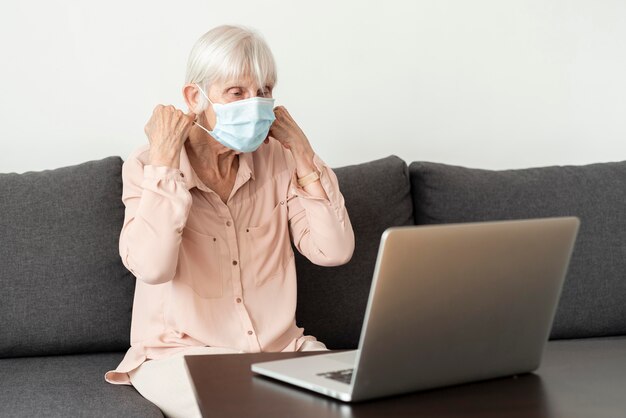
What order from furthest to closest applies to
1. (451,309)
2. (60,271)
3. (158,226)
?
1. (60,271)
2. (158,226)
3. (451,309)

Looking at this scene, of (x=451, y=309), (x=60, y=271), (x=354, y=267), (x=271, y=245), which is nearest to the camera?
(x=451, y=309)

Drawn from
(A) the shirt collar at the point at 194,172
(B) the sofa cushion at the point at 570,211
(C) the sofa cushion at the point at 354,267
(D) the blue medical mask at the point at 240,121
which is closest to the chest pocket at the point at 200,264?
(A) the shirt collar at the point at 194,172

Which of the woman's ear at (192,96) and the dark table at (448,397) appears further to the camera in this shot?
the woman's ear at (192,96)

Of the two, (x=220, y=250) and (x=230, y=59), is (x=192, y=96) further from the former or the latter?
(x=220, y=250)

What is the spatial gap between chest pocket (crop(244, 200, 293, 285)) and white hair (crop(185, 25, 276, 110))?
300 millimetres

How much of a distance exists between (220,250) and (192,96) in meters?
0.35

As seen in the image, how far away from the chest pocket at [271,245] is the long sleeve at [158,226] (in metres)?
0.24

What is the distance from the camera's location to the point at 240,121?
1.91 m

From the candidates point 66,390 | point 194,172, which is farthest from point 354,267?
point 66,390

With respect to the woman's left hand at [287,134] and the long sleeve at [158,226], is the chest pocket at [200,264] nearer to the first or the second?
the long sleeve at [158,226]

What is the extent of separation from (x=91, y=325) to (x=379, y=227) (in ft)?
2.57

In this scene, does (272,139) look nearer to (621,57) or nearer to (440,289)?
(440,289)

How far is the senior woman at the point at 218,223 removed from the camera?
180 centimetres

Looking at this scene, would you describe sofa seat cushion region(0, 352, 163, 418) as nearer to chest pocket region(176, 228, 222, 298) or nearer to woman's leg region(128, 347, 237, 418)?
woman's leg region(128, 347, 237, 418)
